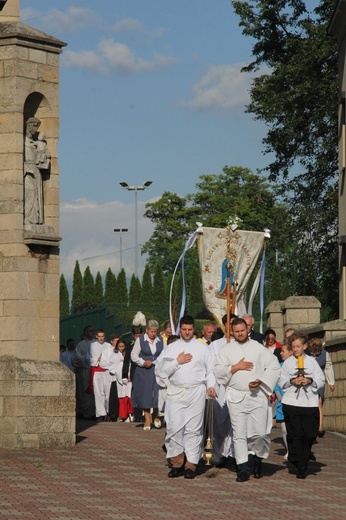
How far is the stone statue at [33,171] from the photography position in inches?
720

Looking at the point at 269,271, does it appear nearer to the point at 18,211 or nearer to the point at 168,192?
the point at 168,192

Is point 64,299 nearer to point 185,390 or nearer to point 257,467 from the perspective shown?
point 185,390

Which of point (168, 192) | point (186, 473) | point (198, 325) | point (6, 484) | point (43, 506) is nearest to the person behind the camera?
point (43, 506)

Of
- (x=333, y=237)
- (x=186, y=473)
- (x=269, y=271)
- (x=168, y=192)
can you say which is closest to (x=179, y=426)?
(x=186, y=473)

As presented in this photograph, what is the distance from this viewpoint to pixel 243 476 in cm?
1462

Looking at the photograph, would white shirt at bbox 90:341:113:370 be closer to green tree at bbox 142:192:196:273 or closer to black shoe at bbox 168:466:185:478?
black shoe at bbox 168:466:185:478

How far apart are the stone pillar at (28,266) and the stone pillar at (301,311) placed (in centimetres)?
1012

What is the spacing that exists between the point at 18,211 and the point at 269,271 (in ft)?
245

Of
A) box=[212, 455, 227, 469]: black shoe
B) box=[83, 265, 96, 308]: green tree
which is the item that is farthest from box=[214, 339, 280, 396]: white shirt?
box=[83, 265, 96, 308]: green tree

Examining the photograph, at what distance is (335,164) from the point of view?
125 ft

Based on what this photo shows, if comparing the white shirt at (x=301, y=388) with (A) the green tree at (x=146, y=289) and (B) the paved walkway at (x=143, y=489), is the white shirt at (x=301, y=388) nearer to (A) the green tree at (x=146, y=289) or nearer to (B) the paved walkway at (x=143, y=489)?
(B) the paved walkway at (x=143, y=489)

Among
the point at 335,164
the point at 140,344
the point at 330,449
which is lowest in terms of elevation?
the point at 330,449

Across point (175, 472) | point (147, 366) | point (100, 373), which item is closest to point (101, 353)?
point (100, 373)

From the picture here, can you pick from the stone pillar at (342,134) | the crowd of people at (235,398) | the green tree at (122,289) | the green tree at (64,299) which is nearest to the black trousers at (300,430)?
the crowd of people at (235,398)
